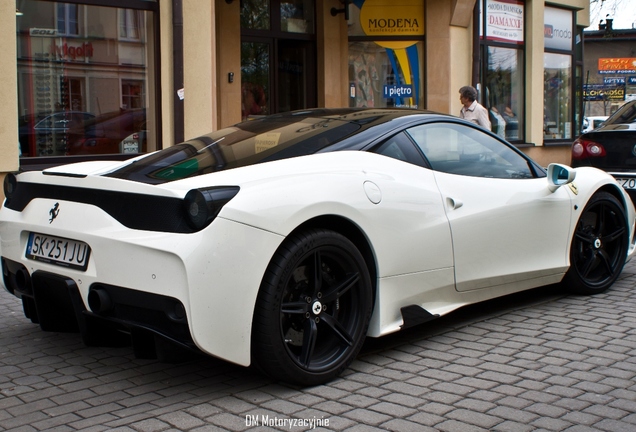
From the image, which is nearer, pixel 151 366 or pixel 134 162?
pixel 151 366

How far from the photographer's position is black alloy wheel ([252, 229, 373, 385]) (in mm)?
3689

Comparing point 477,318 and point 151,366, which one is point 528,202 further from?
point 151,366

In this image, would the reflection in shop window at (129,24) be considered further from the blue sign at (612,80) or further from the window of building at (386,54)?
the blue sign at (612,80)

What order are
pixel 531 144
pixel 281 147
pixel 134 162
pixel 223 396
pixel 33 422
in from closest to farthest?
pixel 33 422
pixel 223 396
pixel 281 147
pixel 134 162
pixel 531 144

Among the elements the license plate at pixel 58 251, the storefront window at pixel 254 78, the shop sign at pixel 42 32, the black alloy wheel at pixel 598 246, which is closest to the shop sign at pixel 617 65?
the storefront window at pixel 254 78

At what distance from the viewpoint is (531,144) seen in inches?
671

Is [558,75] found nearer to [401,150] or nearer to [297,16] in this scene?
[297,16]

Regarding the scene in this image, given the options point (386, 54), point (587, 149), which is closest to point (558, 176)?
point (587, 149)

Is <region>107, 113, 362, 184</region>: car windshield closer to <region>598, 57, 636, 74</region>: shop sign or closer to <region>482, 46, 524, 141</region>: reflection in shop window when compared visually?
<region>482, 46, 524, 141</region>: reflection in shop window

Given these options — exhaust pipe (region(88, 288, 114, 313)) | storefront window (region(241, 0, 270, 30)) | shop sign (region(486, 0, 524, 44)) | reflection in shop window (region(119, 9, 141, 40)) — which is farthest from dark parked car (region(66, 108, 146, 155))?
shop sign (region(486, 0, 524, 44))

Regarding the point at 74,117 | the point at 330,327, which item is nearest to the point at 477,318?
the point at 330,327

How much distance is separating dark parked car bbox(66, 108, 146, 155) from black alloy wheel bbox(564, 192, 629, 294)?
255 inches

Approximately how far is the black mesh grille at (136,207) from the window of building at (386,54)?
1086 cm

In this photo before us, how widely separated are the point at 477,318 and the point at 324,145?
174 centimetres
